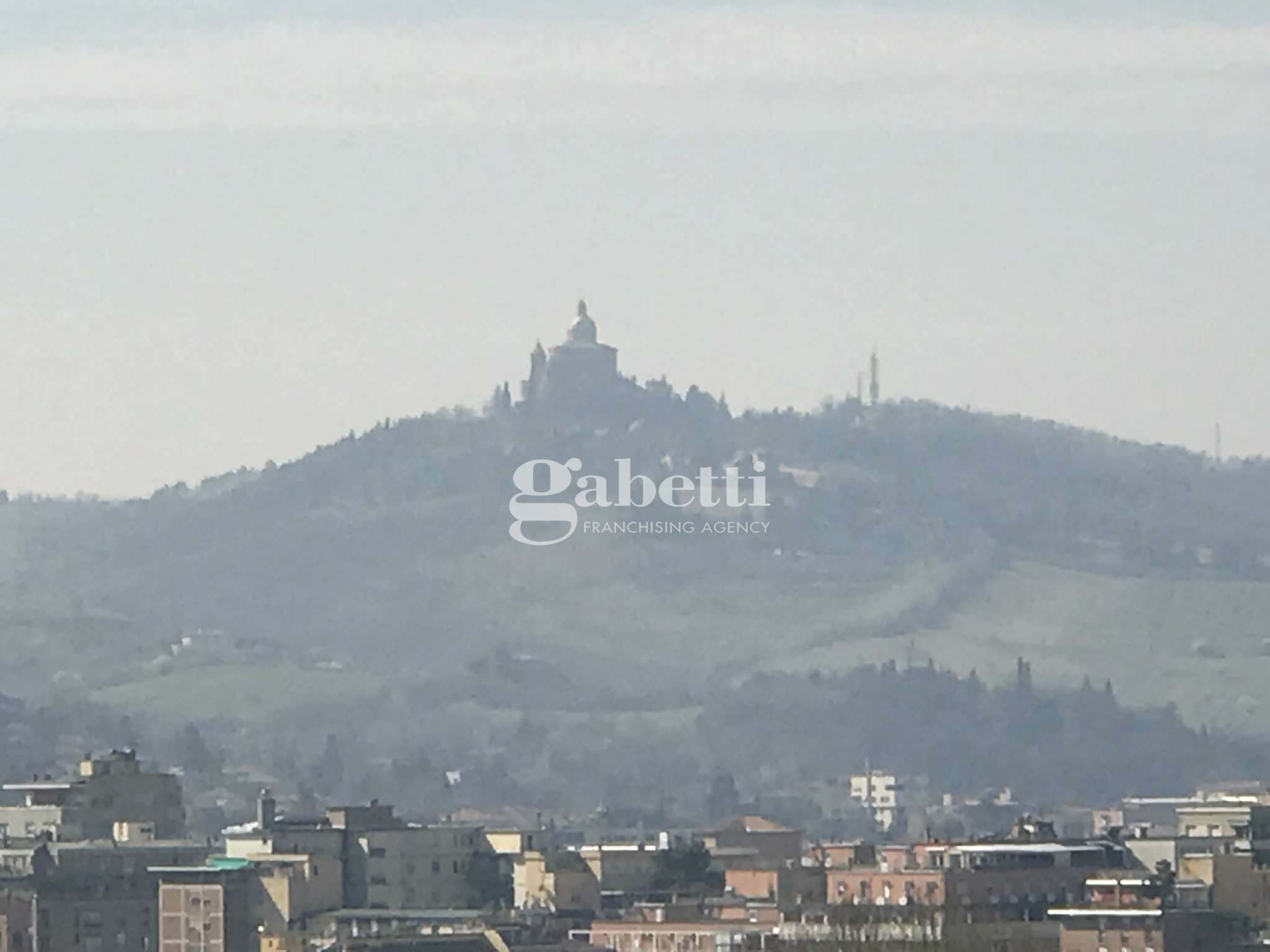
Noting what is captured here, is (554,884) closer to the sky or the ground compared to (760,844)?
closer to the ground

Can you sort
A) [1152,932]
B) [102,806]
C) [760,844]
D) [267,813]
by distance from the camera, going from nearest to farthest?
[1152,932], [102,806], [267,813], [760,844]

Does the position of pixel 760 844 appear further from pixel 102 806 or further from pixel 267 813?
pixel 102 806

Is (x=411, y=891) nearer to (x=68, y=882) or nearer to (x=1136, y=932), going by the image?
(x=68, y=882)

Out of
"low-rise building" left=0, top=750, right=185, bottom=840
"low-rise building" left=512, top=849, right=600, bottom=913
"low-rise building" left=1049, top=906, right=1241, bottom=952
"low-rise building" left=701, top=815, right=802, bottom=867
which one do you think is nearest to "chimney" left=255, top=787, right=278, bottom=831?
"low-rise building" left=0, top=750, right=185, bottom=840

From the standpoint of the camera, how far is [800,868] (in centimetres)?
8594

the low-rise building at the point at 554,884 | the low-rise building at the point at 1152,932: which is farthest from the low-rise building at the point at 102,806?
the low-rise building at the point at 1152,932

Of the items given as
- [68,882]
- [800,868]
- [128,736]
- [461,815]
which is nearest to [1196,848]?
[800,868]

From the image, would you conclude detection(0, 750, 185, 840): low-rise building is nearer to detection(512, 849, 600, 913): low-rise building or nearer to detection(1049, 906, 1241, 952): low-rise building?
detection(512, 849, 600, 913): low-rise building

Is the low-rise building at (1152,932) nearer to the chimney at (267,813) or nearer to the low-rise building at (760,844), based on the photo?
the low-rise building at (760,844)

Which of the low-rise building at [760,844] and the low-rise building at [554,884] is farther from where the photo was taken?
the low-rise building at [760,844]

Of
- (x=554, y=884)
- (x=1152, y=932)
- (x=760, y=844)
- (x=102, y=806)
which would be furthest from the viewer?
(x=760, y=844)

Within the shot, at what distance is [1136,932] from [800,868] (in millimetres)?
20128

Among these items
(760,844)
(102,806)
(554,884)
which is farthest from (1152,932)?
(760,844)

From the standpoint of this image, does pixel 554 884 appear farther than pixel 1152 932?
Yes
